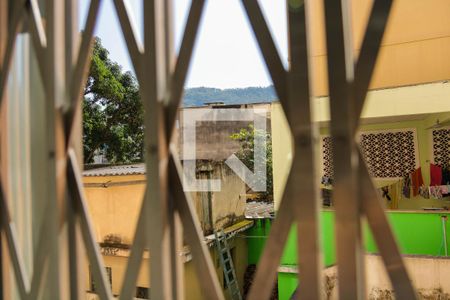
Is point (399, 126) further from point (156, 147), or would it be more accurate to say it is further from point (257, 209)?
point (156, 147)

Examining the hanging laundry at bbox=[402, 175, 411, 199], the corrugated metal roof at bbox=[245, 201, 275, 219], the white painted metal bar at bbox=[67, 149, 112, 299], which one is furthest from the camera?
the corrugated metal roof at bbox=[245, 201, 275, 219]

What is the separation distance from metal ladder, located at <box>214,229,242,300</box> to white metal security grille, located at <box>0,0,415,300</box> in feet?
17.2

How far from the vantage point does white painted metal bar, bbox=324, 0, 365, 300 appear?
62 cm

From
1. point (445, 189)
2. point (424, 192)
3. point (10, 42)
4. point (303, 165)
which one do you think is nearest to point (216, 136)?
point (424, 192)

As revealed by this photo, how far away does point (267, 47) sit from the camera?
69 centimetres

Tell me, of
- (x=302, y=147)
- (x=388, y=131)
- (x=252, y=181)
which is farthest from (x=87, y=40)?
(x=252, y=181)

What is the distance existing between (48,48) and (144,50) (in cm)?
27

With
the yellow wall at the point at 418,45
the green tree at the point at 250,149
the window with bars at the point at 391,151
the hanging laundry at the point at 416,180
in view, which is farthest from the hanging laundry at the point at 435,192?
the green tree at the point at 250,149

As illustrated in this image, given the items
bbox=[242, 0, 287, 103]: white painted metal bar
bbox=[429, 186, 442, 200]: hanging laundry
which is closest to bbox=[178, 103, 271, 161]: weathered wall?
bbox=[429, 186, 442, 200]: hanging laundry

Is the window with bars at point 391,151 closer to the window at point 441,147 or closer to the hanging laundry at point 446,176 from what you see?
the window at point 441,147

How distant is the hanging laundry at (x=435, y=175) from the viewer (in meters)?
5.01

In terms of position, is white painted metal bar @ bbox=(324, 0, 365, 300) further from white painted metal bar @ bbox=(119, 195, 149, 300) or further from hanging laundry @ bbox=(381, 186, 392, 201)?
hanging laundry @ bbox=(381, 186, 392, 201)

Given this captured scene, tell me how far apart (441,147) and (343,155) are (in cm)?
524

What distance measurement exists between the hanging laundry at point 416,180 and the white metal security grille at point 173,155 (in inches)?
200
